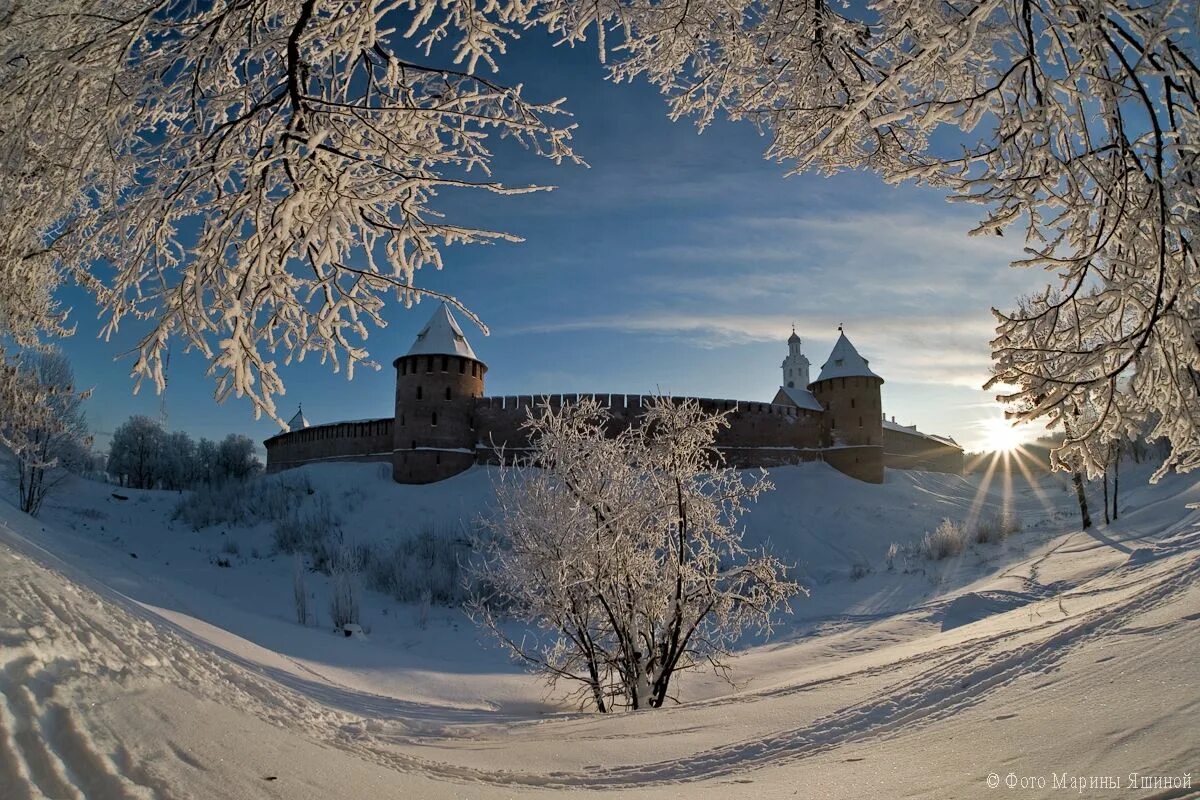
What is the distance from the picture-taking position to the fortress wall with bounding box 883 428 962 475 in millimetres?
43906

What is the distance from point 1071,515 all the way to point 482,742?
2516 centimetres

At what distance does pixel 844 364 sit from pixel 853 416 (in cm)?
260

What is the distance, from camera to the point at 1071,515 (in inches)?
897

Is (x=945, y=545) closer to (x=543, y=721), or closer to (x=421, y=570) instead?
(x=421, y=570)

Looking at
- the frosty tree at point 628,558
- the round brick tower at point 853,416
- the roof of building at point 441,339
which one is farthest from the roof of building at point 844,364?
the frosty tree at point 628,558

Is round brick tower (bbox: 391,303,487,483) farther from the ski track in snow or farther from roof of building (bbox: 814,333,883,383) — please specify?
the ski track in snow

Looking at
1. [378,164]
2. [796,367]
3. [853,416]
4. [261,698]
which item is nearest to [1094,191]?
A: [378,164]

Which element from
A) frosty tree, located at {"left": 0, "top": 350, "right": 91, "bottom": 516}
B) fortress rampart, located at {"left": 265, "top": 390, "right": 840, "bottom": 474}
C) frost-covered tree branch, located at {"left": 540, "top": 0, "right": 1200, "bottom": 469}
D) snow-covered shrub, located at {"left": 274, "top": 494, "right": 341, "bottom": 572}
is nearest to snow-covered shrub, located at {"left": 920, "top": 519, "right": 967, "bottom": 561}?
fortress rampart, located at {"left": 265, "top": 390, "right": 840, "bottom": 474}

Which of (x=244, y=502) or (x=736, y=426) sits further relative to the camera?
(x=736, y=426)

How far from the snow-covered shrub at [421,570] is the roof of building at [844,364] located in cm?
2045

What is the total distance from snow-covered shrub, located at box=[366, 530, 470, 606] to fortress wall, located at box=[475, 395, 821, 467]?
8249mm

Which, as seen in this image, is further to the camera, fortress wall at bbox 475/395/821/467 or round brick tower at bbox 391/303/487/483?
fortress wall at bbox 475/395/821/467

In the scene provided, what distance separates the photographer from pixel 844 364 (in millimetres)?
32000

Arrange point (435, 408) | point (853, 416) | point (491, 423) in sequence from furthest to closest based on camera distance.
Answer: point (853, 416), point (491, 423), point (435, 408)
